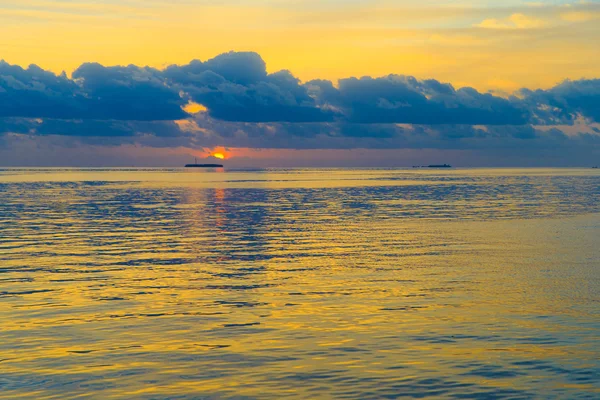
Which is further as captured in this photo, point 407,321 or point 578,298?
point 578,298

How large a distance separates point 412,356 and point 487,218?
170 feet

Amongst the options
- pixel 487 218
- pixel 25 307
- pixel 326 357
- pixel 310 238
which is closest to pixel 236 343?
pixel 326 357

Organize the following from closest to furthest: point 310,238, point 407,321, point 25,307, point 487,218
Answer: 1. point 407,321
2. point 25,307
3. point 310,238
4. point 487,218

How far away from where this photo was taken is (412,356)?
1998 centimetres

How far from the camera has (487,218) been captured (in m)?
69.4

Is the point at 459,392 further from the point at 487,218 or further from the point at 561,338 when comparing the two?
the point at 487,218

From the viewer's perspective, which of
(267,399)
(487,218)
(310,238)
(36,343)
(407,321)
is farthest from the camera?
(487,218)

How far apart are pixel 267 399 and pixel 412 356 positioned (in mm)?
5152

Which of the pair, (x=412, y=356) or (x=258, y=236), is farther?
(x=258, y=236)

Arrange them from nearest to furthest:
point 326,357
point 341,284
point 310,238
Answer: point 326,357 < point 341,284 < point 310,238

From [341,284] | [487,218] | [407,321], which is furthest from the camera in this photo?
[487,218]

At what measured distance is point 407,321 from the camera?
24141 mm

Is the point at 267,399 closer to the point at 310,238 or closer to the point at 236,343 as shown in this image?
the point at 236,343

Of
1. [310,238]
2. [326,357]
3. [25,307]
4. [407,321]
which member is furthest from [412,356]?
[310,238]
